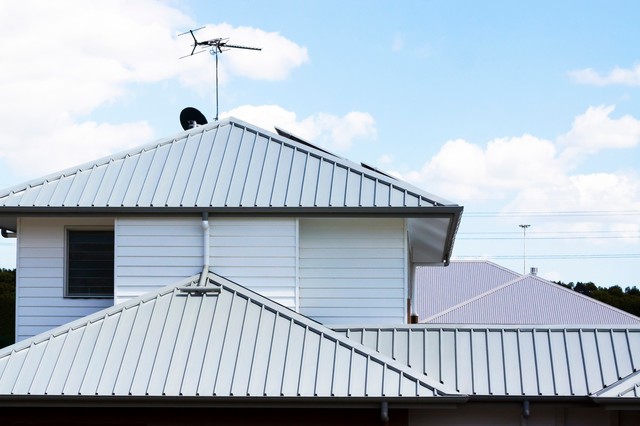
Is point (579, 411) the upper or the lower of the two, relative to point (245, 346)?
lower

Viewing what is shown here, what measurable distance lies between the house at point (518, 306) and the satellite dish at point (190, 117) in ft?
80.2

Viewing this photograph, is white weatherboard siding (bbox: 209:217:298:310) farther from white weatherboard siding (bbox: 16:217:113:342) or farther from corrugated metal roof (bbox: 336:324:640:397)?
white weatherboard siding (bbox: 16:217:113:342)

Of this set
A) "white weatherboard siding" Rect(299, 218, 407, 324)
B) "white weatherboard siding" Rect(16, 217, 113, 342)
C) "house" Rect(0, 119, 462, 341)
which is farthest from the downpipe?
"white weatherboard siding" Rect(16, 217, 113, 342)

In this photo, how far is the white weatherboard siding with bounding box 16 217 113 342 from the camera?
593 inches

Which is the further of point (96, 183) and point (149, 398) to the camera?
point (96, 183)

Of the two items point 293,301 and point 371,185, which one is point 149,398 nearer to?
point 293,301

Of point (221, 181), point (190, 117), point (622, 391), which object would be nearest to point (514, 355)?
point (622, 391)

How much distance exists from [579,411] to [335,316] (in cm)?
382

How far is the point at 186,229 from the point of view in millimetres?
14609

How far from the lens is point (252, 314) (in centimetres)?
→ 1328

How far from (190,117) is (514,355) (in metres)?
7.85

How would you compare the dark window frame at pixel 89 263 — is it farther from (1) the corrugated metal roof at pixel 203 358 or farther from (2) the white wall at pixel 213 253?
(1) the corrugated metal roof at pixel 203 358

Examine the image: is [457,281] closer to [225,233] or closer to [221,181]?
[221,181]

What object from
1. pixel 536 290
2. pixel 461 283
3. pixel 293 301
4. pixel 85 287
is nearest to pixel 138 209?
pixel 85 287
